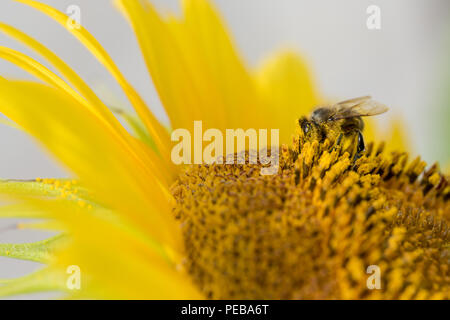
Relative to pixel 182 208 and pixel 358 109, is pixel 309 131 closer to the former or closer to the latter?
pixel 358 109

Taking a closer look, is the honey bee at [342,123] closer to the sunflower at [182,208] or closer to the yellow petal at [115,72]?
the sunflower at [182,208]

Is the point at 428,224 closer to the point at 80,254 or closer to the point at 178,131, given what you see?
the point at 178,131

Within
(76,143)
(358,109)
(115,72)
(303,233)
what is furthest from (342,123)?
(76,143)

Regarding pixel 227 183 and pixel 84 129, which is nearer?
pixel 84 129

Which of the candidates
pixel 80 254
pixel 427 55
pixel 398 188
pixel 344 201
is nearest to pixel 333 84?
pixel 427 55

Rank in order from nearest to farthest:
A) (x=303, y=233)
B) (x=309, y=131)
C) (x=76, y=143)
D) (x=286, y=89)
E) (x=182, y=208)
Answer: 1. (x=76, y=143)
2. (x=303, y=233)
3. (x=182, y=208)
4. (x=309, y=131)
5. (x=286, y=89)

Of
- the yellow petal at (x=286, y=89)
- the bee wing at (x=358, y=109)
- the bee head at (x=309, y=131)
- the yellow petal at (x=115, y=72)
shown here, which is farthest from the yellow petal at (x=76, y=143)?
the yellow petal at (x=286, y=89)
